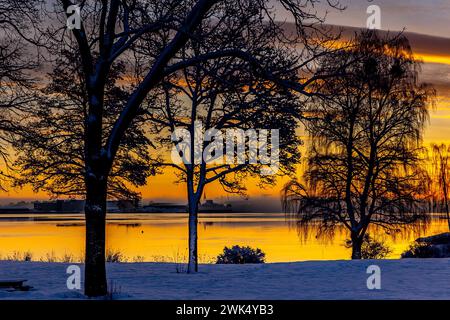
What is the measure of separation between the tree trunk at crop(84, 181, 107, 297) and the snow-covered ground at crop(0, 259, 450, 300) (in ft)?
1.33

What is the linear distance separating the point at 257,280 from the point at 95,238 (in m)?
6.11

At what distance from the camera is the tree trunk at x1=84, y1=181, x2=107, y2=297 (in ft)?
50.2

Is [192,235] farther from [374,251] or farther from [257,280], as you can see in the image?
[374,251]

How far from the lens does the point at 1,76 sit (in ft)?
74.9

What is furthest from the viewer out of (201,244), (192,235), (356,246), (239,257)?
(201,244)

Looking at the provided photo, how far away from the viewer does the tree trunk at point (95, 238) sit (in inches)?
602

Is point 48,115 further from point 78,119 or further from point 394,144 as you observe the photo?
point 394,144

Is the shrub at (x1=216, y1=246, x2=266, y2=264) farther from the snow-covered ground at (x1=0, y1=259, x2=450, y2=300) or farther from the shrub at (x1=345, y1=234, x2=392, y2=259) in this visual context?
the shrub at (x1=345, y1=234, x2=392, y2=259)

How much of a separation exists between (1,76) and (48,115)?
10.5 meters

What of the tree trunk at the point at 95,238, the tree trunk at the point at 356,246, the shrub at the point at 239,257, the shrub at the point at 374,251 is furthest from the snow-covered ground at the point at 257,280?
the shrub at the point at 374,251

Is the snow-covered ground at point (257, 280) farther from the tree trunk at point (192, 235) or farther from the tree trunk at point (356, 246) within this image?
the tree trunk at point (356, 246)

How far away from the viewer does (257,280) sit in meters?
19.7

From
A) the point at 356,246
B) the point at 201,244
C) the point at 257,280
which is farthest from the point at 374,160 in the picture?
the point at 201,244

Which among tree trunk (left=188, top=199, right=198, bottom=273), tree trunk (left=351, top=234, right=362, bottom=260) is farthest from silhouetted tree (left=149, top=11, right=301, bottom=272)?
tree trunk (left=351, top=234, right=362, bottom=260)
